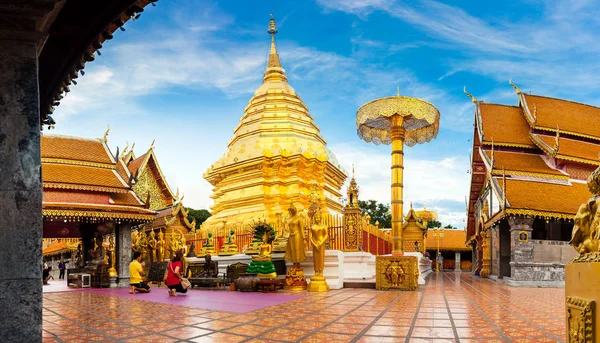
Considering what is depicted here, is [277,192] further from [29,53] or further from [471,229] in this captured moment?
[29,53]

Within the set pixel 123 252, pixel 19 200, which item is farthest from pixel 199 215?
pixel 19 200

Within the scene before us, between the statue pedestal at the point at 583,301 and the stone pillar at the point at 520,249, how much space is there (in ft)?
41.3

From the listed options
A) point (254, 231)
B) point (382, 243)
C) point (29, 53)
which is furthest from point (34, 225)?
point (382, 243)

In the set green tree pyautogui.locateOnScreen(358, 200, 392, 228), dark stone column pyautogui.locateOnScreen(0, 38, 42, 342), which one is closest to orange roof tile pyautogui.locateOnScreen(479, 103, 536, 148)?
dark stone column pyautogui.locateOnScreen(0, 38, 42, 342)

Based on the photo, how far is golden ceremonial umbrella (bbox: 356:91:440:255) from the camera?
1094cm

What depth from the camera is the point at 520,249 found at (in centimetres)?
1468

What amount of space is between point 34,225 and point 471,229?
26831 mm

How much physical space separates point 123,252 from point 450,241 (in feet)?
88.6

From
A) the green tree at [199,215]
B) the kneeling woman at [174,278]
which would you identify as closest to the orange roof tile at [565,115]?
the kneeling woman at [174,278]

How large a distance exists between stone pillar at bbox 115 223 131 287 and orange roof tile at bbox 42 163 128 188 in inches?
51.6

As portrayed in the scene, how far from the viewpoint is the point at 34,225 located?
3035 millimetres

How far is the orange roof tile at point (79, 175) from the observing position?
14.2m

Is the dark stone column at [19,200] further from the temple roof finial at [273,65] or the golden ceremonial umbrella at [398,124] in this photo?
the temple roof finial at [273,65]

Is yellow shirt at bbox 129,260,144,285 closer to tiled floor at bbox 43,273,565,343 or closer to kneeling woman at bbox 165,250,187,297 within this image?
A: kneeling woman at bbox 165,250,187,297
